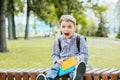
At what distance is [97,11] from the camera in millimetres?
40031

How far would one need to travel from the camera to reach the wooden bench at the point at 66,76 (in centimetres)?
651

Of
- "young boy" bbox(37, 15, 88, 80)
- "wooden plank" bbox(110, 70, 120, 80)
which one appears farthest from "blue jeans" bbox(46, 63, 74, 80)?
"wooden plank" bbox(110, 70, 120, 80)

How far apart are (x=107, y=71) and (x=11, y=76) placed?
188cm

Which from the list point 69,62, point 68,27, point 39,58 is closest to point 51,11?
point 39,58

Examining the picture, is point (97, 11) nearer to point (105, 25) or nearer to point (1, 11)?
point (1, 11)

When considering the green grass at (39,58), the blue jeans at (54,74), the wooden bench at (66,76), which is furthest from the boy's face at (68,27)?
the green grass at (39,58)

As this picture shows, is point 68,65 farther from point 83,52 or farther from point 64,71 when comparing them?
point 83,52

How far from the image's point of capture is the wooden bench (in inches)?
256

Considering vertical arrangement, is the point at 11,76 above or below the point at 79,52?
below

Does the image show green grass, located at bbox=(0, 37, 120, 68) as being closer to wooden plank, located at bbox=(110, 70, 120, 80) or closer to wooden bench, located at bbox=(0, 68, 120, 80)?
wooden bench, located at bbox=(0, 68, 120, 80)

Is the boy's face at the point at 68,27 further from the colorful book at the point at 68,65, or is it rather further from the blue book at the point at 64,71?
the blue book at the point at 64,71

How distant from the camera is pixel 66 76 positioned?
6488 mm

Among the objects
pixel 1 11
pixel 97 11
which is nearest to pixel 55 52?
pixel 1 11

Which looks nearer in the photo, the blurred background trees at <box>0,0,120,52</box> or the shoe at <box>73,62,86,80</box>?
the shoe at <box>73,62,86,80</box>
